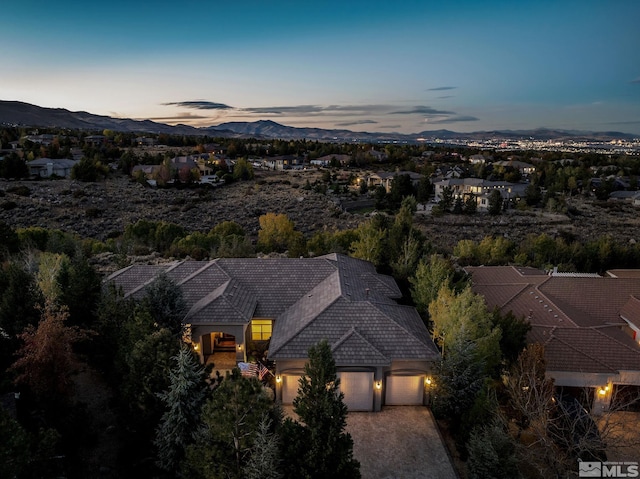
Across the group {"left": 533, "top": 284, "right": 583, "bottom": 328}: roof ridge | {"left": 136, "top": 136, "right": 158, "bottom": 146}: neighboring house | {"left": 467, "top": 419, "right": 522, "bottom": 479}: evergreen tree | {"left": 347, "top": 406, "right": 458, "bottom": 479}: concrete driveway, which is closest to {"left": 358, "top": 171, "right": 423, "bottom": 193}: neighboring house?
{"left": 533, "top": 284, "right": 583, "bottom": 328}: roof ridge

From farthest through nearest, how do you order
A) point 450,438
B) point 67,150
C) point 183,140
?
1. point 183,140
2. point 67,150
3. point 450,438

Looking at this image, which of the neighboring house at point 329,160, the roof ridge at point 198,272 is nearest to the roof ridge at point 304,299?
the roof ridge at point 198,272

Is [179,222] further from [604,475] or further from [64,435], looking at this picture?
[604,475]

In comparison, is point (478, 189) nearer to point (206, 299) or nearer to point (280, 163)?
point (280, 163)

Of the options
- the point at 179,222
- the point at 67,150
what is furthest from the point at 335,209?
the point at 67,150

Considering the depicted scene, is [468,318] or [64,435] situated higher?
[468,318]

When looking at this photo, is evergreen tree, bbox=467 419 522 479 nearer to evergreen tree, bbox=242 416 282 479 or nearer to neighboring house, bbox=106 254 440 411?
neighboring house, bbox=106 254 440 411
